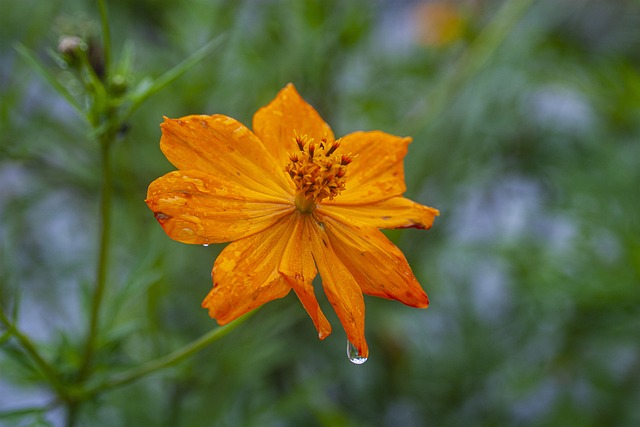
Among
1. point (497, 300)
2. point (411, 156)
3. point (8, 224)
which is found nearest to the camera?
point (8, 224)

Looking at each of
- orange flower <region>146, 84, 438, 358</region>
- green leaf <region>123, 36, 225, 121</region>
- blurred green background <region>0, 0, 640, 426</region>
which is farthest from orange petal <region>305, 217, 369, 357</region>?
blurred green background <region>0, 0, 640, 426</region>

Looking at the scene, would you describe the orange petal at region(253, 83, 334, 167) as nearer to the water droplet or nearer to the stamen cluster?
the stamen cluster

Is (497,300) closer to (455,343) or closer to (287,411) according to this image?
(455,343)

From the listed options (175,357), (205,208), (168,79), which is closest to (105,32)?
(168,79)

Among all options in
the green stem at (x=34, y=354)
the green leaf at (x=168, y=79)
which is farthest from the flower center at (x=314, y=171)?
the green stem at (x=34, y=354)

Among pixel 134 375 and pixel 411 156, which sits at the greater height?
pixel 411 156

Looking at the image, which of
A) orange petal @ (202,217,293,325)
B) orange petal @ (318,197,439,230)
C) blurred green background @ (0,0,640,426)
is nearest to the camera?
orange petal @ (202,217,293,325)

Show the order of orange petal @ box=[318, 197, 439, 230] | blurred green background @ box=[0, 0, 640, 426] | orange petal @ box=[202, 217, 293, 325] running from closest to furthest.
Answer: orange petal @ box=[202, 217, 293, 325] → orange petal @ box=[318, 197, 439, 230] → blurred green background @ box=[0, 0, 640, 426]

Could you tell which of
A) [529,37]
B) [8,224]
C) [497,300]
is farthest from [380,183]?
[529,37]
